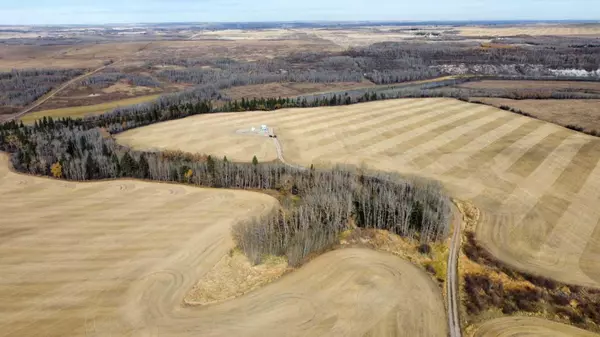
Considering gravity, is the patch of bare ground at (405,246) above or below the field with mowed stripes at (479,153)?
below

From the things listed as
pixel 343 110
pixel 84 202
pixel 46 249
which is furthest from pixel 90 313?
pixel 343 110

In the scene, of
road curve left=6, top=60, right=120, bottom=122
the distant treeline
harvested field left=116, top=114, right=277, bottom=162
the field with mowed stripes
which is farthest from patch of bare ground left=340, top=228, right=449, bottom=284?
the distant treeline

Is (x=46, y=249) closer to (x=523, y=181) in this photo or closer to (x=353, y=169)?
(x=353, y=169)

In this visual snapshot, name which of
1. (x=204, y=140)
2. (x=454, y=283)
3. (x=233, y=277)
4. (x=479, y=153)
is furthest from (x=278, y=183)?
(x=479, y=153)

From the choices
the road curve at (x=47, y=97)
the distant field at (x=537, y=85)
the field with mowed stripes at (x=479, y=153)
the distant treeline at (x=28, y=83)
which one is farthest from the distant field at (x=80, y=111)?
the distant field at (x=537, y=85)

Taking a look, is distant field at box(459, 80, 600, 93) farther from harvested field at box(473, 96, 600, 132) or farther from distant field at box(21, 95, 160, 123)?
distant field at box(21, 95, 160, 123)

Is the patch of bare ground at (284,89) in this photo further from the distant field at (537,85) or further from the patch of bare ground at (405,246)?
the patch of bare ground at (405,246)

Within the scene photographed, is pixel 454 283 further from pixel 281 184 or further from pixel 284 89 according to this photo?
pixel 284 89
